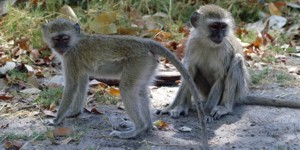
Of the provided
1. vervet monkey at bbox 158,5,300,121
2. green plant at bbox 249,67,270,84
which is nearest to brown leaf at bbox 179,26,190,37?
green plant at bbox 249,67,270,84

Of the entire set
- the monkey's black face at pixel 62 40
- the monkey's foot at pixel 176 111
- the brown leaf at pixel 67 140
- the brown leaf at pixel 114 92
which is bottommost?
the monkey's foot at pixel 176 111

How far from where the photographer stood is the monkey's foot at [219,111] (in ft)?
24.4

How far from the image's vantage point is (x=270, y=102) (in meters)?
7.69

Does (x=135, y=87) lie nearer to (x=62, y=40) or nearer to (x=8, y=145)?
(x=62, y=40)

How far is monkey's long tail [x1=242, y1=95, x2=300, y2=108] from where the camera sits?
7602 mm

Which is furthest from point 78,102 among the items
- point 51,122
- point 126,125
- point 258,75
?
point 258,75

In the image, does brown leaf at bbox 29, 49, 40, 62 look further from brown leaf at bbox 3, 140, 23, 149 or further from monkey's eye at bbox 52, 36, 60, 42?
brown leaf at bbox 3, 140, 23, 149

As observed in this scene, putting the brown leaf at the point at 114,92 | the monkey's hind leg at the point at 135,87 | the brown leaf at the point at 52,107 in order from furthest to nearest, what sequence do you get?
the brown leaf at the point at 114,92 → the brown leaf at the point at 52,107 → the monkey's hind leg at the point at 135,87

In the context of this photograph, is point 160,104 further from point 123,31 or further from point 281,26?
point 281,26

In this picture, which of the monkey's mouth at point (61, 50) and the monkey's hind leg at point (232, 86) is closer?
the monkey's mouth at point (61, 50)

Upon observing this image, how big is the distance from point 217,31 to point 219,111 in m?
1.02

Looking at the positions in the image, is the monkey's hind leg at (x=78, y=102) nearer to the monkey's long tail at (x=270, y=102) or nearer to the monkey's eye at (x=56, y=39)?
the monkey's eye at (x=56, y=39)

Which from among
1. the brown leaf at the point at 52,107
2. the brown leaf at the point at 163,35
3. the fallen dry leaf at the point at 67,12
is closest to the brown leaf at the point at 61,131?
the brown leaf at the point at 52,107

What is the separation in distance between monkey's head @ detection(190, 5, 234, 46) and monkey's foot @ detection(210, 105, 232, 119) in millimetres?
824
